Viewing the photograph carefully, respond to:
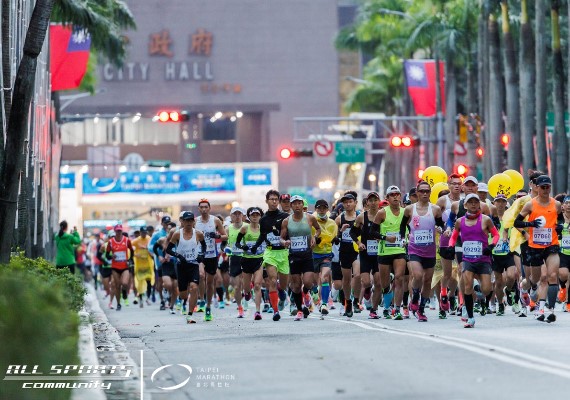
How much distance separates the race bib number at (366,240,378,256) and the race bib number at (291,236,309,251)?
96 cm

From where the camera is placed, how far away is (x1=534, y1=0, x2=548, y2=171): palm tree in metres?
47.3

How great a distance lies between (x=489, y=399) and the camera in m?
11.3

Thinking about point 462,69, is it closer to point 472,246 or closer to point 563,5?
point 563,5

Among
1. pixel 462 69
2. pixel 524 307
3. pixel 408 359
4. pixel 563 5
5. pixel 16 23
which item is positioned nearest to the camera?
pixel 408 359

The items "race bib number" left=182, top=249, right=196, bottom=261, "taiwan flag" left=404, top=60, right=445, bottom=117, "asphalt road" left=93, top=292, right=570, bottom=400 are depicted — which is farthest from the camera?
"taiwan flag" left=404, top=60, right=445, bottom=117

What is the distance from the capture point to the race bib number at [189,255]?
24469 mm

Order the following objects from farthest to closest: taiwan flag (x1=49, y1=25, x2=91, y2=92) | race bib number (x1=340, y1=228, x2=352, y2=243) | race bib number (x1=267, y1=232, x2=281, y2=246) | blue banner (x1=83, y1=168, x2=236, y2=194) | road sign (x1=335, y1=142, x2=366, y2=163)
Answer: blue banner (x1=83, y1=168, x2=236, y2=194)
road sign (x1=335, y1=142, x2=366, y2=163)
taiwan flag (x1=49, y1=25, x2=91, y2=92)
race bib number (x1=340, y1=228, x2=352, y2=243)
race bib number (x1=267, y1=232, x2=281, y2=246)

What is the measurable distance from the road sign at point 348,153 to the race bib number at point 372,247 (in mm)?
51452

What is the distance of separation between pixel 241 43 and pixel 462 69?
50.6 metres

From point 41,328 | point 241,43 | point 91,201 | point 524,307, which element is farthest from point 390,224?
point 241,43

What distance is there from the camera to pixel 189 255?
24484mm

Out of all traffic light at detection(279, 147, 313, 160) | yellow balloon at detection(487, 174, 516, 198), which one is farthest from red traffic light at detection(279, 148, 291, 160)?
yellow balloon at detection(487, 174, 516, 198)

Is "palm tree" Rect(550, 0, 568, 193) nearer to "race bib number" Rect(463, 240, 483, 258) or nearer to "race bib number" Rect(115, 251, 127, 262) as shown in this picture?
"race bib number" Rect(115, 251, 127, 262)

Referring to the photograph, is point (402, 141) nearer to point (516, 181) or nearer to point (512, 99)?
point (512, 99)
